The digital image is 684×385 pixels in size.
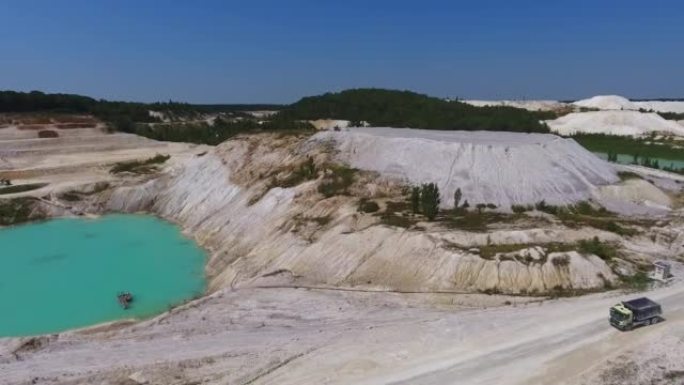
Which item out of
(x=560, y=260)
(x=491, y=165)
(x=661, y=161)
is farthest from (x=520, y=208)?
(x=661, y=161)

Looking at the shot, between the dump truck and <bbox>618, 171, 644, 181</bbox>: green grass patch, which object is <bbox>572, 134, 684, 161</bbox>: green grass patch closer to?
<bbox>618, 171, 644, 181</bbox>: green grass patch

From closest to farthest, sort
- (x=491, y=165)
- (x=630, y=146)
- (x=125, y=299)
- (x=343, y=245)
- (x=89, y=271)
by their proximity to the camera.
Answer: (x=125, y=299)
(x=343, y=245)
(x=89, y=271)
(x=491, y=165)
(x=630, y=146)

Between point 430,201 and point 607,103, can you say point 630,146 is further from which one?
point 607,103

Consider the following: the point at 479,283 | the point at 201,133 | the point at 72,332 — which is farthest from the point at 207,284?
the point at 201,133

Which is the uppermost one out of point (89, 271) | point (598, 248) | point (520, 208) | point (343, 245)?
point (520, 208)

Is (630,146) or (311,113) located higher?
(311,113)

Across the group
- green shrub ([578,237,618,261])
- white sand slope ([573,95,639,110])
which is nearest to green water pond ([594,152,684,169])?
green shrub ([578,237,618,261])
